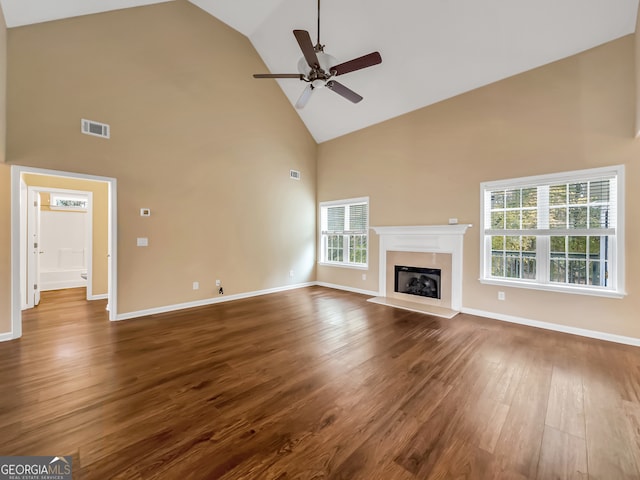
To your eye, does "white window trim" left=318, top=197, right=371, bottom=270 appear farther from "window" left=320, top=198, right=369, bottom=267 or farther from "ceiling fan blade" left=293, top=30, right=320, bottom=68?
"ceiling fan blade" left=293, top=30, right=320, bottom=68

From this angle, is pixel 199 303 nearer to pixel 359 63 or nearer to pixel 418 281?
pixel 418 281

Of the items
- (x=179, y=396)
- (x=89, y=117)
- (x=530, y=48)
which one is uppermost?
(x=530, y=48)

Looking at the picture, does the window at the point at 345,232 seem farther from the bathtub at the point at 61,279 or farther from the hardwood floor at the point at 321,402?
the bathtub at the point at 61,279

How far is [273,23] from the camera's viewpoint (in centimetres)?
471

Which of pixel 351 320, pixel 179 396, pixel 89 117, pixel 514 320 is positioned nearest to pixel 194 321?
pixel 179 396

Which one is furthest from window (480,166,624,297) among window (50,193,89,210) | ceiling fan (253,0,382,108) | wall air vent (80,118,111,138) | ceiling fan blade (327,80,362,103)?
window (50,193,89,210)

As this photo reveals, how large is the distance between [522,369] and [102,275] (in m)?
7.05

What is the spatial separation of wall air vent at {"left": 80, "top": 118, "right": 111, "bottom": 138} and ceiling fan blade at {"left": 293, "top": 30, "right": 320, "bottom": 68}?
10.2 feet

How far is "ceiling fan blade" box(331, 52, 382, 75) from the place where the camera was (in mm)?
3141

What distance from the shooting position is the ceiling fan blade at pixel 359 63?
3.14 metres

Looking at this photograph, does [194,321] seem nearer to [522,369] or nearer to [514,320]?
[522,369]

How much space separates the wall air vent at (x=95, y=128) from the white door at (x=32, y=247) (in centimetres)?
217

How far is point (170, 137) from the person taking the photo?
4.44 metres

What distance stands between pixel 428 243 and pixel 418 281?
0.78m
